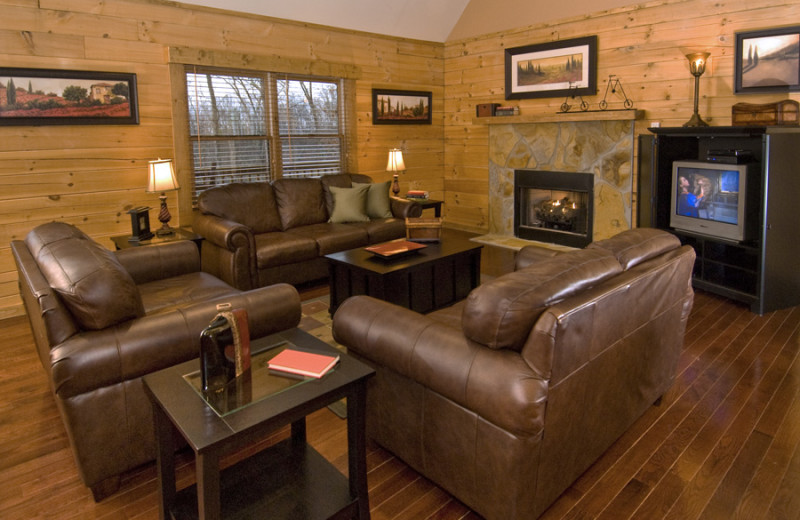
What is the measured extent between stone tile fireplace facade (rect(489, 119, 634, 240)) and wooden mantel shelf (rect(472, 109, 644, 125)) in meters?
0.09

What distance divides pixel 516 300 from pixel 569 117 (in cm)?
458

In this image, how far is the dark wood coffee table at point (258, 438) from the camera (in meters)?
1.50

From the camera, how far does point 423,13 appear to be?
259 inches

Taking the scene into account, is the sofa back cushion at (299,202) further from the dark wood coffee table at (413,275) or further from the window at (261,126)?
the dark wood coffee table at (413,275)

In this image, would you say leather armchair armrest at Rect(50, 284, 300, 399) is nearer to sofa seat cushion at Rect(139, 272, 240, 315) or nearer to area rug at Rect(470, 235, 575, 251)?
sofa seat cushion at Rect(139, 272, 240, 315)

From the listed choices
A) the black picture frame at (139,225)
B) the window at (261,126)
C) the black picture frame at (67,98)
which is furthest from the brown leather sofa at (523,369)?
the window at (261,126)

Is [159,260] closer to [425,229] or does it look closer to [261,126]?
[425,229]

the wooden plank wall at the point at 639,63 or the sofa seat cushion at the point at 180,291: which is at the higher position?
the wooden plank wall at the point at 639,63

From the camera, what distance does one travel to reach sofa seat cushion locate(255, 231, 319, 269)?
4.44m

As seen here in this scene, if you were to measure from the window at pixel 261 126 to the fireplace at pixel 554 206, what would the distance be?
2.29 m

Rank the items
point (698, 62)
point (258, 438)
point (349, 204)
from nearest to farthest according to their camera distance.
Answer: point (258, 438) → point (698, 62) → point (349, 204)

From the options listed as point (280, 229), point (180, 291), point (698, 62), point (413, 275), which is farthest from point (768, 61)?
point (180, 291)

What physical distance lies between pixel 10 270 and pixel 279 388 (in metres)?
3.76

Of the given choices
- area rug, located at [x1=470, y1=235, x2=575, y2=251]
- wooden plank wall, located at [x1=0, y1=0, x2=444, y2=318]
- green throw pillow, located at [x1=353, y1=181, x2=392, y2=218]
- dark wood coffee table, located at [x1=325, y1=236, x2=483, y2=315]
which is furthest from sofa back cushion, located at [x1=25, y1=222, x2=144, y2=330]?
area rug, located at [x1=470, y1=235, x2=575, y2=251]
